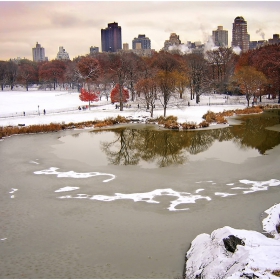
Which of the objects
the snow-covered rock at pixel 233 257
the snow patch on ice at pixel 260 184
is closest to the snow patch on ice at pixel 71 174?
the snow patch on ice at pixel 260 184

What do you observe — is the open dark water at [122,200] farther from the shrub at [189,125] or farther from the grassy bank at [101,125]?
the shrub at [189,125]

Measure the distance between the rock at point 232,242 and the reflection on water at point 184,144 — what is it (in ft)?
40.4

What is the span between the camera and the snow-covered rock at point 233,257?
10195 mm

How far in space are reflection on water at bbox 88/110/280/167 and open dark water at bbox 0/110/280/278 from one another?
92 millimetres

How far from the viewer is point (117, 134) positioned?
36625 millimetres

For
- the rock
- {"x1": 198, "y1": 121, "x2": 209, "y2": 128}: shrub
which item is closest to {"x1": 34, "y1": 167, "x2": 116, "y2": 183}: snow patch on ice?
the rock

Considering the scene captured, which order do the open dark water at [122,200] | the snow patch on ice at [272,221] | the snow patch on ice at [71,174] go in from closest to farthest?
the open dark water at [122,200] < the snow patch on ice at [272,221] < the snow patch on ice at [71,174]

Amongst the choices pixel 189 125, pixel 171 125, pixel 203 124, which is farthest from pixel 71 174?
pixel 203 124

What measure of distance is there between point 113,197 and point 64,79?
289 feet

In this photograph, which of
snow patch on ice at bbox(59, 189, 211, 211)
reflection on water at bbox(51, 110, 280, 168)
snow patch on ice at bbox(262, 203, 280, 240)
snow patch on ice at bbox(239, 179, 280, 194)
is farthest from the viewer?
reflection on water at bbox(51, 110, 280, 168)

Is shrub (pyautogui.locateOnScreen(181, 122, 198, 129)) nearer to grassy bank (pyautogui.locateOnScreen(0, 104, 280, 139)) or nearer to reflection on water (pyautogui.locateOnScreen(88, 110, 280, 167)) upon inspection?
grassy bank (pyautogui.locateOnScreen(0, 104, 280, 139))

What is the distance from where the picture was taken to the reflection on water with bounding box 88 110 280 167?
2634 centimetres

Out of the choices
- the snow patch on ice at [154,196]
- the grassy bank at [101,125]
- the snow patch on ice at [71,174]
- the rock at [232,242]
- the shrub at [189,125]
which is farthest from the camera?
the shrub at [189,125]

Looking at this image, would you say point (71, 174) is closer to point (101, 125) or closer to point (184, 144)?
point (184, 144)
